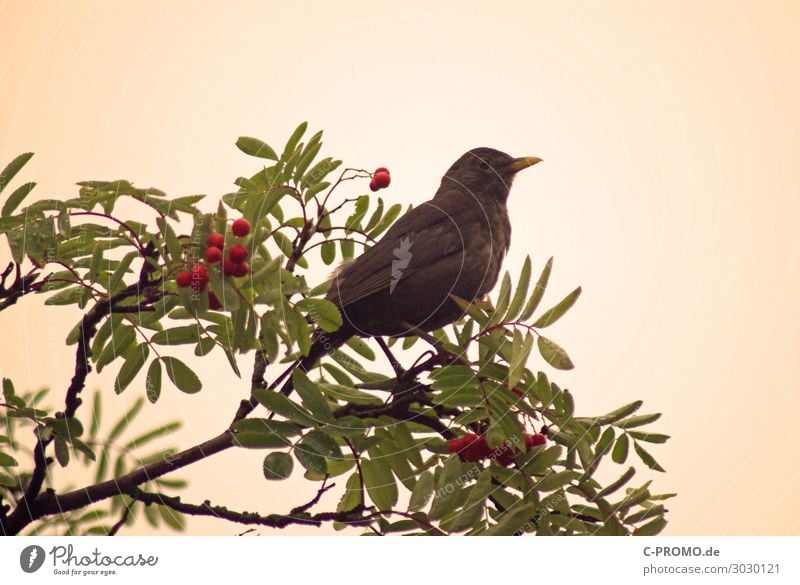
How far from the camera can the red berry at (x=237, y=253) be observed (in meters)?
2.28

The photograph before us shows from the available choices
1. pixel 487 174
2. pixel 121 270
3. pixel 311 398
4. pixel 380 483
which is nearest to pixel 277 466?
pixel 311 398

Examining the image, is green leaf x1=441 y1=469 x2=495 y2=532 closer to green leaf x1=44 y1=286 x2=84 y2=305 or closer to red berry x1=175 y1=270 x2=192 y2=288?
red berry x1=175 y1=270 x2=192 y2=288

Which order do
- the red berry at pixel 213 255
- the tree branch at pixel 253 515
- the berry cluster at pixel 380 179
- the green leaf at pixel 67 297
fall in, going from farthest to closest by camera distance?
the berry cluster at pixel 380 179
the green leaf at pixel 67 297
the tree branch at pixel 253 515
the red berry at pixel 213 255

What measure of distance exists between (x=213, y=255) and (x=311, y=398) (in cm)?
48

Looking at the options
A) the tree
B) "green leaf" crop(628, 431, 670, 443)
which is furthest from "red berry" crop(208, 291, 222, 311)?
"green leaf" crop(628, 431, 670, 443)

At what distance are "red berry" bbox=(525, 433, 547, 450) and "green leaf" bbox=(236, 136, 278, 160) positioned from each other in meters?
1.21

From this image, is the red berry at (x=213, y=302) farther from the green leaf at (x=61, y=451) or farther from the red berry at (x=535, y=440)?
the red berry at (x=535, y=440)

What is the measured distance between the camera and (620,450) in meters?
2.60

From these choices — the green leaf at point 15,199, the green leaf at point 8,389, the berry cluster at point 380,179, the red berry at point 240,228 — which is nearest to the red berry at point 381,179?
the berry cluster at point 380,179

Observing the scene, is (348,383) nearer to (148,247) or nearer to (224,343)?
(224,343)

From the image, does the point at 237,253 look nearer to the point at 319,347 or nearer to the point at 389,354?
the point at 319,347

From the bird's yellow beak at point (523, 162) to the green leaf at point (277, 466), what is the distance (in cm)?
201

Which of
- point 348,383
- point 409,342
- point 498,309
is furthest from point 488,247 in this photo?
point 498,309

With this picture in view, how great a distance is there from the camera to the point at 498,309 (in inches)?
100.0
